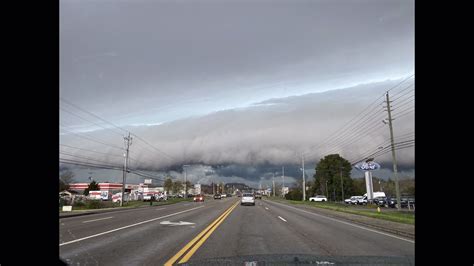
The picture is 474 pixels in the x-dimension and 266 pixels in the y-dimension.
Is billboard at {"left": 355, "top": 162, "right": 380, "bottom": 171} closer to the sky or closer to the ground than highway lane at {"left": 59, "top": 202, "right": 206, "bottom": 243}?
closer to the sky

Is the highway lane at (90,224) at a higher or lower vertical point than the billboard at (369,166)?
lower

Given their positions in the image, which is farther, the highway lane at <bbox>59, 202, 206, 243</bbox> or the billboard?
the billboard

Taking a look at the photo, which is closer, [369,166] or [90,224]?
[90,224]

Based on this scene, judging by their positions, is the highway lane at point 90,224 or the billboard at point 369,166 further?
the billboard at point 369,166
